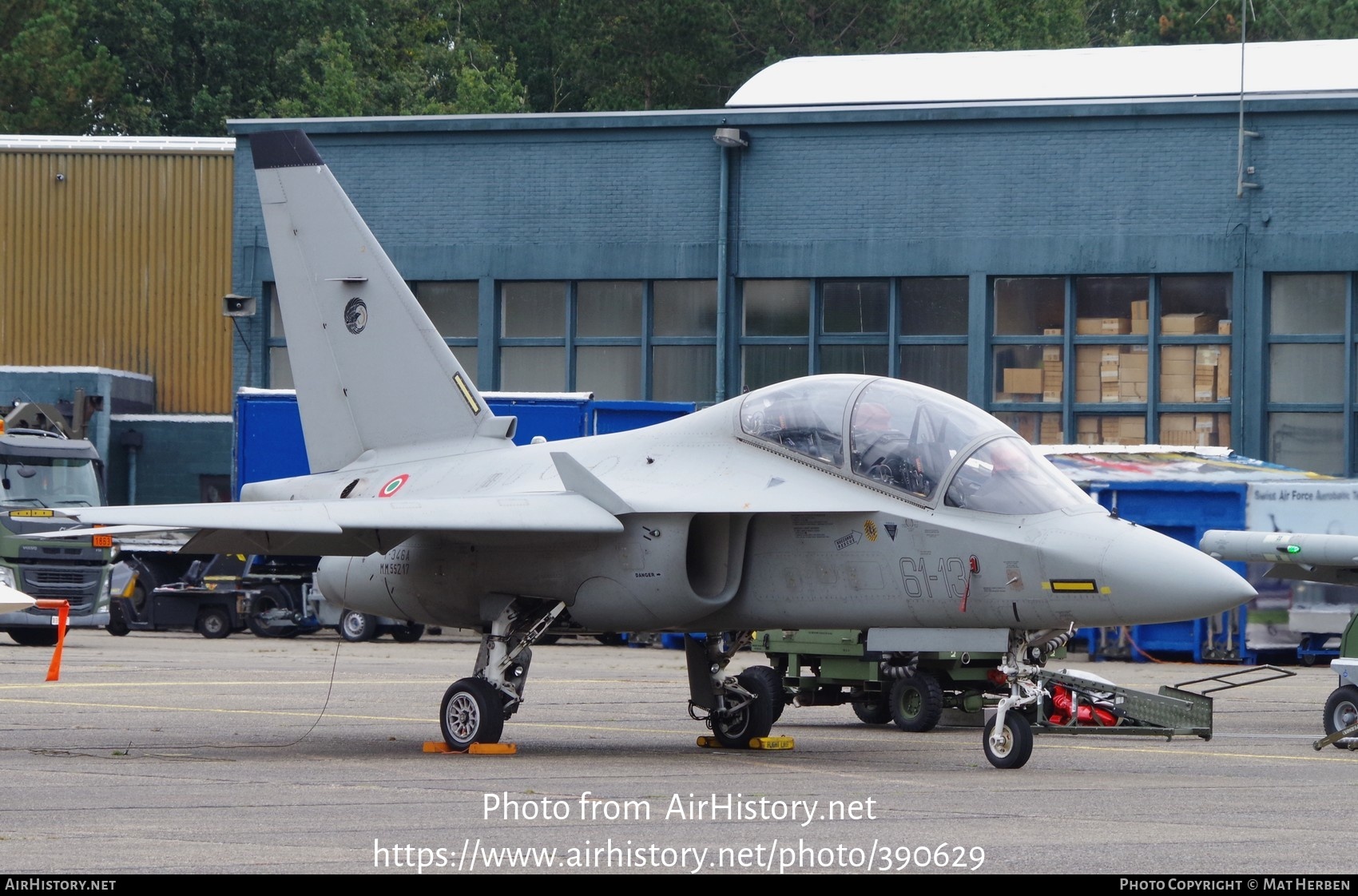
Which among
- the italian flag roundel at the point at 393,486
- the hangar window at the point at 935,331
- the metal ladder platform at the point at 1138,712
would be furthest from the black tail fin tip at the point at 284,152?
the hangar window at the point at 935,331

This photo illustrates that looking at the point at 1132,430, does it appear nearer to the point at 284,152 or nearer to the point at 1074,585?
the point at 284,152

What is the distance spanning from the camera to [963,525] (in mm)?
12266

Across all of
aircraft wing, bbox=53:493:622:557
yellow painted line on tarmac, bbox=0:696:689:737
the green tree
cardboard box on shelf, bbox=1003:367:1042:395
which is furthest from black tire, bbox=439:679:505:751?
the green tree

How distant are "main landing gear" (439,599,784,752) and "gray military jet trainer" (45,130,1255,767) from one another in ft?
0.05

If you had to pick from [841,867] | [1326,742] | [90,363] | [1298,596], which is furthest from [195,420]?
[841,867]

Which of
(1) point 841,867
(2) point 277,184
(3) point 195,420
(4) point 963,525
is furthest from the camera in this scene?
(3) point 195,420

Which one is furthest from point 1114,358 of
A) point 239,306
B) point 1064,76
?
point 239,306

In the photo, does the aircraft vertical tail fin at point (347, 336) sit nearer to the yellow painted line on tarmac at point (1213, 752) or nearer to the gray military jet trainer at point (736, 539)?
the gray military jet trainer at point (736, 539)

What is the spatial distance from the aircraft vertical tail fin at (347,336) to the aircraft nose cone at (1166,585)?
17.9 feet

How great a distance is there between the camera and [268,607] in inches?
1268

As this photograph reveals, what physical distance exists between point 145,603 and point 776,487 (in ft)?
75.1

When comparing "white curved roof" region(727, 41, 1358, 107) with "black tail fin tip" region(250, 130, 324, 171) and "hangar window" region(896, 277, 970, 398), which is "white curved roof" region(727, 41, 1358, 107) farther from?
"black tail fin tip" region(250, 130, 324, 171)

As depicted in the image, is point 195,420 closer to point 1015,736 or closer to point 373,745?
point 373,745

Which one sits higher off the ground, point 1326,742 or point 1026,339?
point 1026,339
